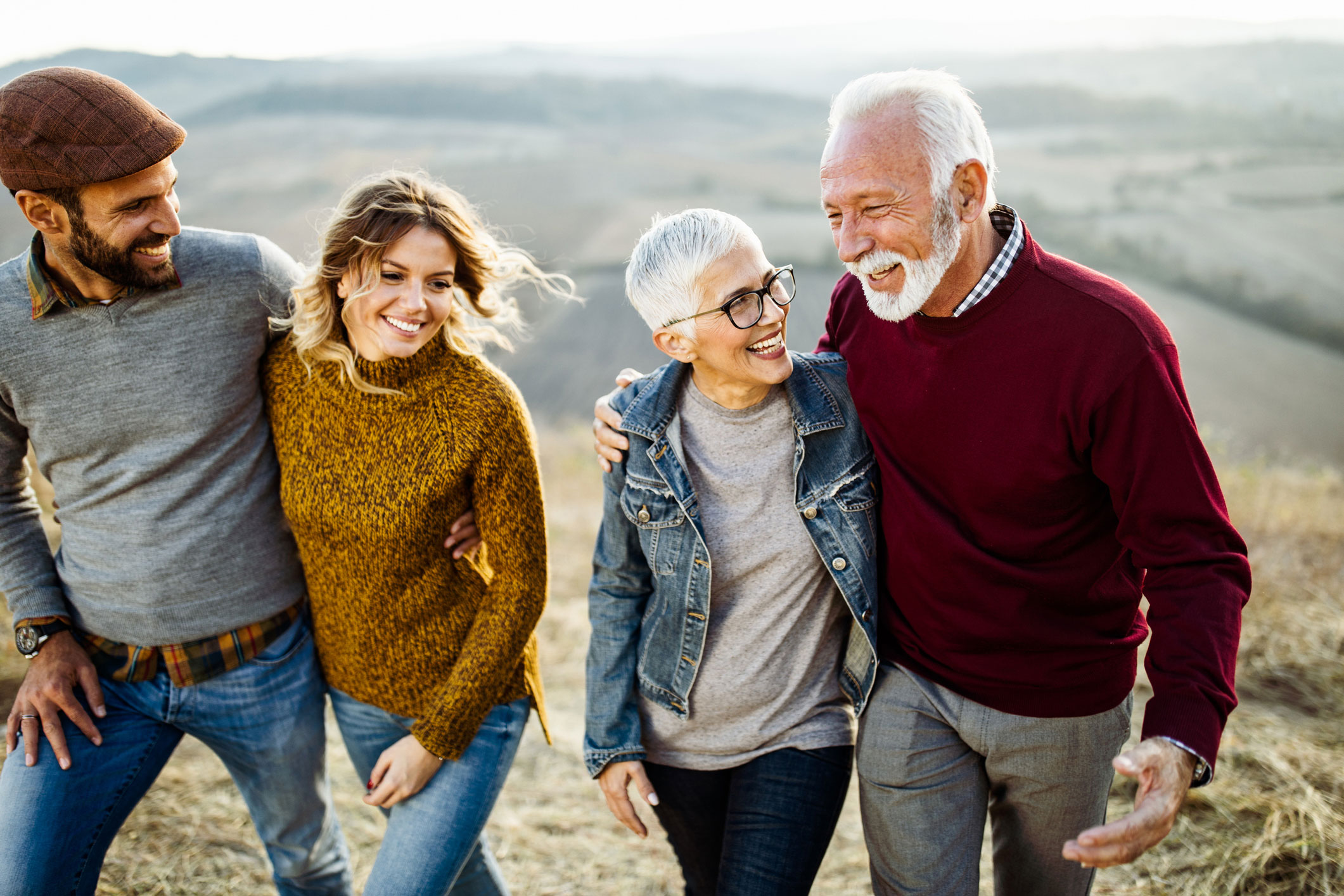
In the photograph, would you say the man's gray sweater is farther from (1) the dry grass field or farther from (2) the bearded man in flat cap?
(1) the dry grass field

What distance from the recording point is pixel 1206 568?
1.45m

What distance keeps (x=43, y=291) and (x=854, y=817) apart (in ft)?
9.75

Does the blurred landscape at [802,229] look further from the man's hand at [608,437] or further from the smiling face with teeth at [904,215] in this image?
the smiling face with teeth at [904,215]

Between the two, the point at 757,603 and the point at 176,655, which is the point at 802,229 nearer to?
the point at 757,603

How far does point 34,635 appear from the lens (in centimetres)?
192

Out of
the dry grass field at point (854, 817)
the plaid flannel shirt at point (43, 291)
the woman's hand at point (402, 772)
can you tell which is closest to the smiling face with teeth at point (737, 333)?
the woman's hand at point (402, 772)

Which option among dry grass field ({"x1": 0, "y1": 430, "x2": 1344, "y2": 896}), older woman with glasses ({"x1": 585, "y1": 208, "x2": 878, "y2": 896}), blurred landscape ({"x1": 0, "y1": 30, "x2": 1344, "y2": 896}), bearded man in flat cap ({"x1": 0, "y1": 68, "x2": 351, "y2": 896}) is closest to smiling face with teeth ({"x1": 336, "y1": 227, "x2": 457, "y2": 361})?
blurred landscape ({"x1": 0, "y1": 30, "x2": 1344, "y2": 896})

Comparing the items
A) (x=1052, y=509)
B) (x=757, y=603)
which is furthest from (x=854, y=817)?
(x=1052, y=509)

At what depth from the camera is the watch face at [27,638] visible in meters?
1.92

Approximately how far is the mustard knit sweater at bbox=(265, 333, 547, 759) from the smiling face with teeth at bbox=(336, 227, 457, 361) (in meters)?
0.05

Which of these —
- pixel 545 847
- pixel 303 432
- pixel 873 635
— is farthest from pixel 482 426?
pixel 545 847

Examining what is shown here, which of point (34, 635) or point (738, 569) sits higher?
point (738, 569)

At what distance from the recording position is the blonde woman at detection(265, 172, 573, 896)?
1827 millimetres

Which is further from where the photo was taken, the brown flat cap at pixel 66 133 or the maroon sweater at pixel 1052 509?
the brown flat cap at pixel 66 133
